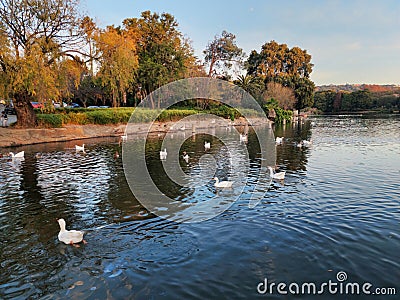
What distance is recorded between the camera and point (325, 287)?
592cm

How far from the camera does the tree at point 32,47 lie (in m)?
23.4

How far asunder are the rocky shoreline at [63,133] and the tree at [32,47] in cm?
158

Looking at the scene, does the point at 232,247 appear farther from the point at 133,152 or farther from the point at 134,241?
the point at 133,152

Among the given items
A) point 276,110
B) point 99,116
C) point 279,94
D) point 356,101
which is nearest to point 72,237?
point 99,116

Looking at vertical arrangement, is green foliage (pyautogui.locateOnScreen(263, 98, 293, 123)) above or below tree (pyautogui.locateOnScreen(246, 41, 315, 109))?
below

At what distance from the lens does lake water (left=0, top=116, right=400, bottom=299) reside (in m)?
6.07

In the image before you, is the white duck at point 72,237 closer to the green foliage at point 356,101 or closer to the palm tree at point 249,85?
the palm tree at point 249,85

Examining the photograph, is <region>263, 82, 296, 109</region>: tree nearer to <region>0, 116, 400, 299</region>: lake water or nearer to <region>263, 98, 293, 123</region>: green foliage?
<region>263, 98, 293, 123</region>: green foliage

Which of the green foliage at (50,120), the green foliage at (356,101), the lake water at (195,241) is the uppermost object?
the green foliage at (356,101)

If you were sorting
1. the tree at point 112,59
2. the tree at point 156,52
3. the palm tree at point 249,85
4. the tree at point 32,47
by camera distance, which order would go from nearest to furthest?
the tree at point 32,47 → the tree at point 112,59 → the tree at point 156,52 → the palm tree at point 249,85

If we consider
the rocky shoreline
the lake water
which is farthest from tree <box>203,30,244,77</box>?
the lake water

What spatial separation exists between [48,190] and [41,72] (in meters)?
14.8

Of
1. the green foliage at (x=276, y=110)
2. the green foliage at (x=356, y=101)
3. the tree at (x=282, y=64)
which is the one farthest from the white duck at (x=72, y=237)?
the green foliage at (x=356, y=101)

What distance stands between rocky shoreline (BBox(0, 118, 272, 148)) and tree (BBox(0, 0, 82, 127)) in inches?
62.1
